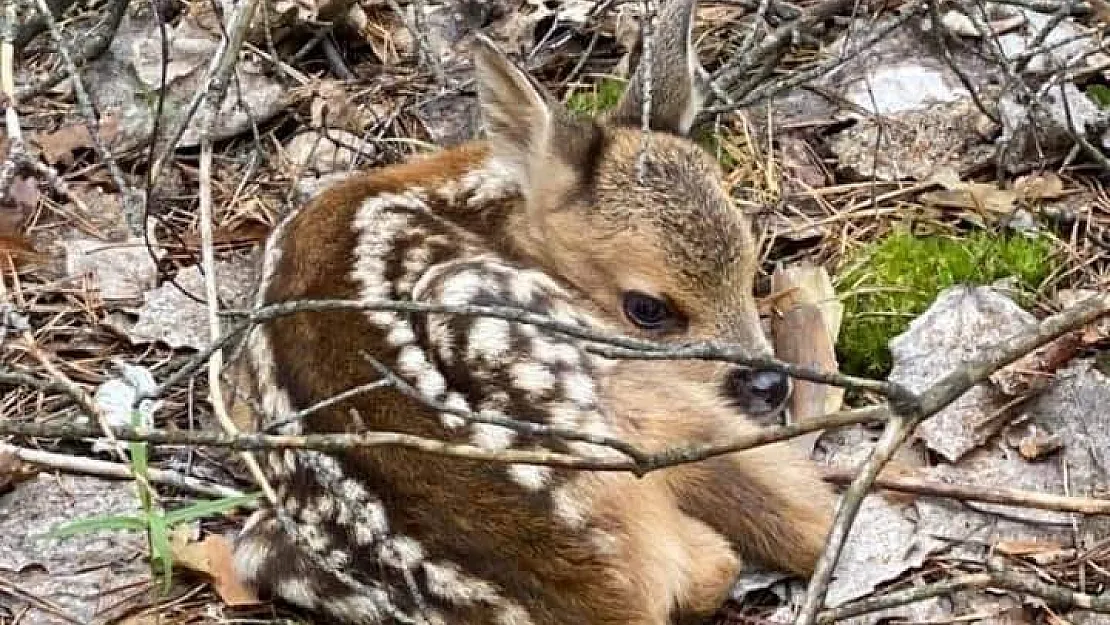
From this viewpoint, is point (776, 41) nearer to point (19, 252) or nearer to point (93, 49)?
point (93, 49)

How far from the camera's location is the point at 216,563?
161 inches

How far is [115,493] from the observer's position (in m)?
4.43

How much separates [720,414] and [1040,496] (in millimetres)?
721

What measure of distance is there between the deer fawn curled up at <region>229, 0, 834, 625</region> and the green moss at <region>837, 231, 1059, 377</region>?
0.97 feet

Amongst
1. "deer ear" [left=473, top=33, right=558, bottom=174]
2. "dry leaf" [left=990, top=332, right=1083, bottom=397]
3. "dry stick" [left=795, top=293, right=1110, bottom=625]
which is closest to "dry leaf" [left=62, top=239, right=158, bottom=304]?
"deer ear" [left=473, top=33, right=558, bottom=174]

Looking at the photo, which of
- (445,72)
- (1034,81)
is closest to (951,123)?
(1034,81)

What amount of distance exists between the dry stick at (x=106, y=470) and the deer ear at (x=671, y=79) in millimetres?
1487

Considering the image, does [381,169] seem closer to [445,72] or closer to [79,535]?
[445,72]

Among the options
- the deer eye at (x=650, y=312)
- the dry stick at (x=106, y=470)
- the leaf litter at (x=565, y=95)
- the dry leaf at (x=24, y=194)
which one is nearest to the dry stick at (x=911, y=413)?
the leaf litter at (x=565, y=95)

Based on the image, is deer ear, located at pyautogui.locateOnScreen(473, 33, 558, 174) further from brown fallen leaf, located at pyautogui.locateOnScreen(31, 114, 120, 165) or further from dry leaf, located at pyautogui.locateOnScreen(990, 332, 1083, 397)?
brown fallen leaf, located at pyautogui.locateOnScreen(31, 114, 120, 165)

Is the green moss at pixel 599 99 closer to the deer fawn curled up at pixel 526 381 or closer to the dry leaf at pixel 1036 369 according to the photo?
the deer fawn curled up at pixel 526 381

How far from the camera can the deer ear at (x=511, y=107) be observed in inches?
181

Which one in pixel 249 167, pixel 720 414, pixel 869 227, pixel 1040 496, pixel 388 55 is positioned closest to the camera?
pixel 1040 496

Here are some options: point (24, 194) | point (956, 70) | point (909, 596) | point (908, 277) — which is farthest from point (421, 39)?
point (909, 596)
